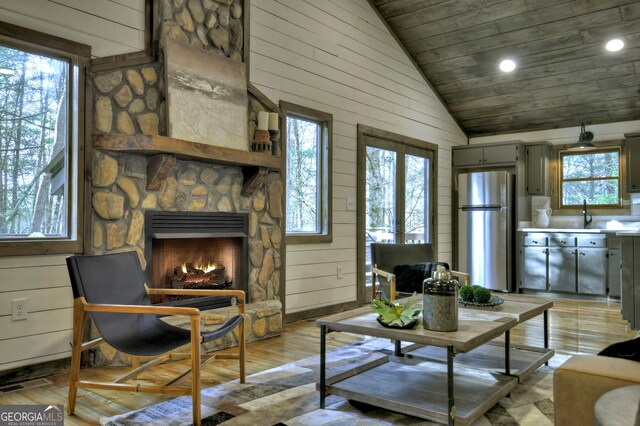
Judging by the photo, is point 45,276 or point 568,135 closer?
point 45,276

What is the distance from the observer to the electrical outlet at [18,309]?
3.07m

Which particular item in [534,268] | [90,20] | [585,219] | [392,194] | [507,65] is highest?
[507,65]

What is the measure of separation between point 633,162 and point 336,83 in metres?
3.91

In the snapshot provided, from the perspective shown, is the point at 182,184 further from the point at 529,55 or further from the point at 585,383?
the point at 529,55

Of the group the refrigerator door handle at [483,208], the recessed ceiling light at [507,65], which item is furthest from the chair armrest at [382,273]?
the refrigerator door handle at [483,208]

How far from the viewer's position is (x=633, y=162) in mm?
6480

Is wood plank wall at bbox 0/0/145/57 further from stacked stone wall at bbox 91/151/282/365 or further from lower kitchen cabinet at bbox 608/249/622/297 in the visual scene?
lower kitchen cabinet at bbox 608/249/622/297

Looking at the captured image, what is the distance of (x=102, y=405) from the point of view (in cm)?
270

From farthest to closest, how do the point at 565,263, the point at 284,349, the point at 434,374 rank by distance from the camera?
the point at 565,263 → the point at 284,349 → the point at 434,374

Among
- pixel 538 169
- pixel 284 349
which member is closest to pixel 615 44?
pixel 538 169

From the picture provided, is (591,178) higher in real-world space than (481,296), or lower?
higher

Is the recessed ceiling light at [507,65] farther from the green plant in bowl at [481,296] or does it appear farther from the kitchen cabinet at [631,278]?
the green plant in bowl at [481,296]
